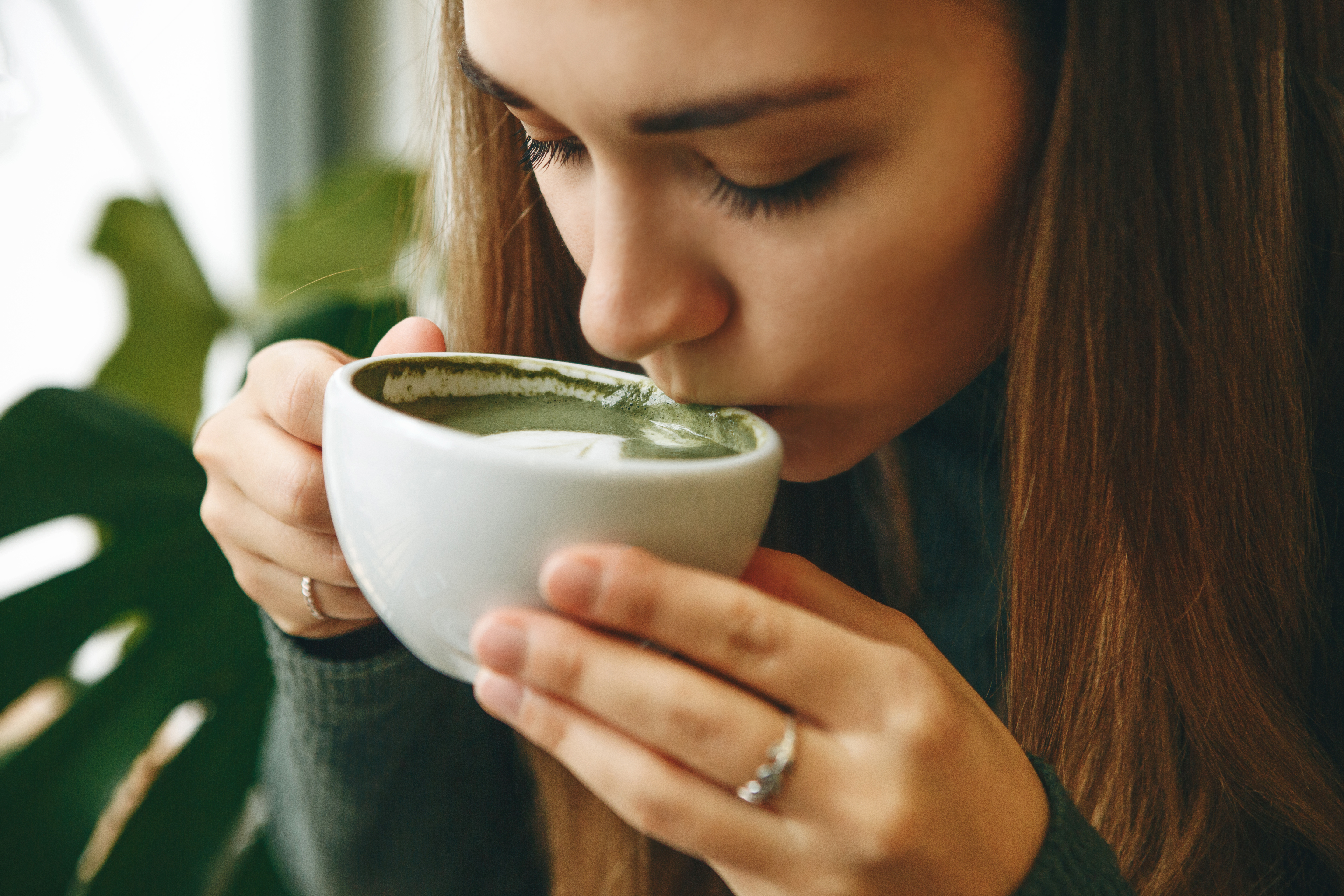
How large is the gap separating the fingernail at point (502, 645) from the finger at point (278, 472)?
23cm

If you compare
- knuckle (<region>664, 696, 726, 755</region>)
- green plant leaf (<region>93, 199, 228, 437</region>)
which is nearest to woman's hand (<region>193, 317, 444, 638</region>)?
knuckle (<region>664, 696, 726, 755</region>)

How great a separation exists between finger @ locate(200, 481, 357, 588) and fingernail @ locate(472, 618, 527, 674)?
11.1 inches

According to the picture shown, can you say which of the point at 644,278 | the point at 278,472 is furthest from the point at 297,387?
the point at 644,278

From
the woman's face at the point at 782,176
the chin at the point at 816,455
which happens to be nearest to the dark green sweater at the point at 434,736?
the chin at the point at 816,455

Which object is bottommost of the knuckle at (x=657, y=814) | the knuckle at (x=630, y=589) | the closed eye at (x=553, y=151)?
the knuckle at (x=657, y=814)

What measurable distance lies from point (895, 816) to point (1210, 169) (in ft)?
1.56

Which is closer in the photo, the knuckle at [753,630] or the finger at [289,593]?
the knuckle at [753,630]

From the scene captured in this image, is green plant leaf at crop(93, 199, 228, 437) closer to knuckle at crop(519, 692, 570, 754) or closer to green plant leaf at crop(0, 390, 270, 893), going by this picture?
green plant leaf at crop(0, 390, 270, 893)

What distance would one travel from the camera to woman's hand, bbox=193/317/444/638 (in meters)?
0.65

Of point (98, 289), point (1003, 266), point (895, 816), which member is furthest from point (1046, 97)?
point (98, 289)

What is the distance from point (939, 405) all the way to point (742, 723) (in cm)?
38

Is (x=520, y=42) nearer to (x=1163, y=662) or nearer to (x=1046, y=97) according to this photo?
(x=1046, y=97)

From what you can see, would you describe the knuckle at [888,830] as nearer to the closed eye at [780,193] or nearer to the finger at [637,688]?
the finger at [637,688]

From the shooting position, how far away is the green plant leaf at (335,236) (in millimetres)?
1305
